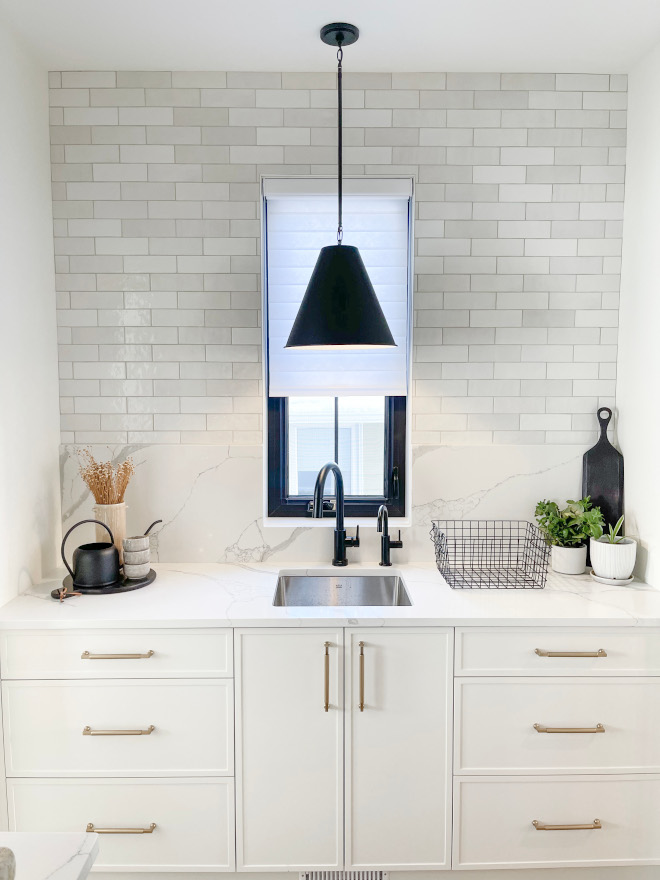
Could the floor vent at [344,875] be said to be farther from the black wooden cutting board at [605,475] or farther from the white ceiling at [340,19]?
the white ceiling at [340,19]

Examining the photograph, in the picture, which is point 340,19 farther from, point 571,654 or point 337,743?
point 337,743

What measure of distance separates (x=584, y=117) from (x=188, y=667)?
2400 millimetres

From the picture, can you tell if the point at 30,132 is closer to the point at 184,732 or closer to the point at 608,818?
the point at 184,732

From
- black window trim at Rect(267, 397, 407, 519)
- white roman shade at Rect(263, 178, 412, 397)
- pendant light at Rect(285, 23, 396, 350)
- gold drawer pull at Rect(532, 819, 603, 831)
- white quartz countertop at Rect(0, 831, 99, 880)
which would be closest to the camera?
white quartz countertop at Rect(0, 831, 99, 880)

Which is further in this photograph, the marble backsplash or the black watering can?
the marble backsplash

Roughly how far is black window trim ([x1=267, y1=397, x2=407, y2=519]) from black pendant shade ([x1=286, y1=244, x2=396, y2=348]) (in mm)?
718

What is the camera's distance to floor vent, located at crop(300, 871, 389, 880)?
2.12 metres

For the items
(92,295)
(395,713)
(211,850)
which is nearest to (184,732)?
(211,850)

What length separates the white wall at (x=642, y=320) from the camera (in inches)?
89.2

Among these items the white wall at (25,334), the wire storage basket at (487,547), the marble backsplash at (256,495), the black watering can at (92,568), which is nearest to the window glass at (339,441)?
the marble backsplash at (256,495)

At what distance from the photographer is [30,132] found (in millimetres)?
2305

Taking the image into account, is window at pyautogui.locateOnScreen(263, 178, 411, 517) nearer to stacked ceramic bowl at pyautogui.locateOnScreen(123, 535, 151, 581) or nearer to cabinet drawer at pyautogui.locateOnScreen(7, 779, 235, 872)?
stacked ceramic bowl at pyautogui.locateOnScreen(123, 535, 151, 581)

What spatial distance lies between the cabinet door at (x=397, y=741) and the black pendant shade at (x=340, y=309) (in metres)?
0.89

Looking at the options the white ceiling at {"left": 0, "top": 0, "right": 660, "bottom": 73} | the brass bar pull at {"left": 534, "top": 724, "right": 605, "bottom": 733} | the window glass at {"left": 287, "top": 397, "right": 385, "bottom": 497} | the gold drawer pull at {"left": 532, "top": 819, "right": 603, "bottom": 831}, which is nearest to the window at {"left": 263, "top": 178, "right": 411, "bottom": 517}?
the window glass at {"left": 287, "top": 397, "right": 385, "bottom": 497}
